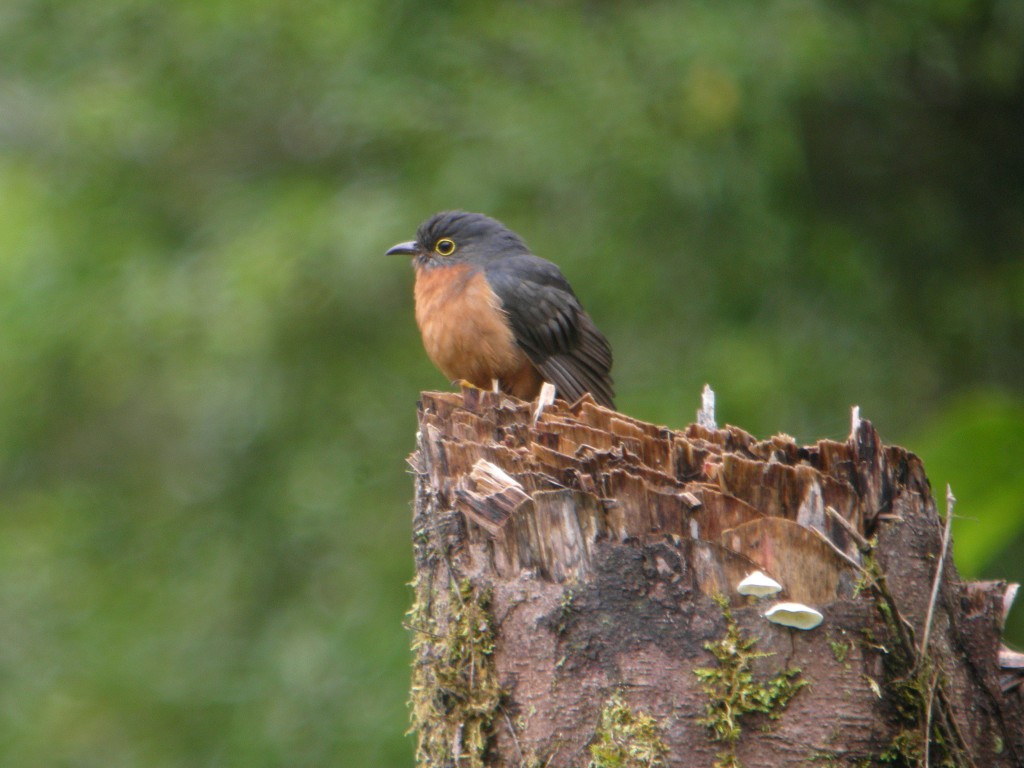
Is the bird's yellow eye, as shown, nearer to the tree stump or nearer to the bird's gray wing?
the bird's gray wing

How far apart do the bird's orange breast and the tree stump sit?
2.85 m

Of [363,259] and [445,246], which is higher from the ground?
[363,259]

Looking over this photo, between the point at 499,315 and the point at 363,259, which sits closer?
the point at 499,315

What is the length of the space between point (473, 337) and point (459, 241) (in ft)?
2.28

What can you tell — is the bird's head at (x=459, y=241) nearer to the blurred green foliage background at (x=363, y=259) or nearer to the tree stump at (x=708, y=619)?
the blurred green foliage background at (x=363, y=259)

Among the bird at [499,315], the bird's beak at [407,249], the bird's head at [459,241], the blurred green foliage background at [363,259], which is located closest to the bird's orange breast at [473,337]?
the bird at [499,315]

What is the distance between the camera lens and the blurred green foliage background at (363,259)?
618cm

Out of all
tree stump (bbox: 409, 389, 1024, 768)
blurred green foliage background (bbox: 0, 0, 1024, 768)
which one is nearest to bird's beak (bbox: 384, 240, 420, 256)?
blurred green foliage background (bbox: 0, 0, 1024, 768)

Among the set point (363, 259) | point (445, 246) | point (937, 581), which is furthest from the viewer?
point (363, 259)

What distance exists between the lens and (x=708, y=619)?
2.60 metres

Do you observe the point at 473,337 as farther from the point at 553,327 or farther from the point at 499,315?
A: the point at 553,327

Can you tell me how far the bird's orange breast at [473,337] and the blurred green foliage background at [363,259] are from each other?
33.5 inches

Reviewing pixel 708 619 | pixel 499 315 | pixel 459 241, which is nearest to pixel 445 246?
pixel 459 241

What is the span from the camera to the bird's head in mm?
6211
